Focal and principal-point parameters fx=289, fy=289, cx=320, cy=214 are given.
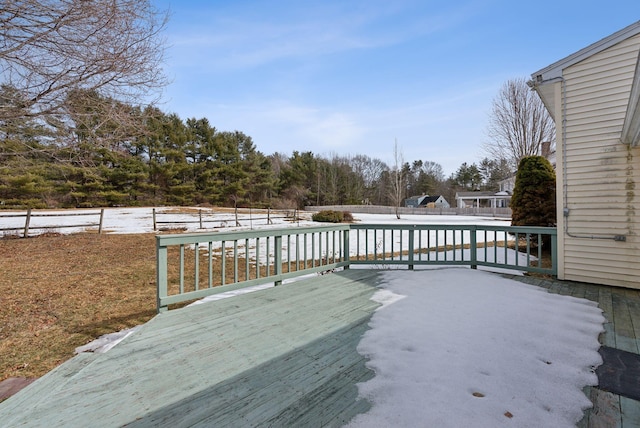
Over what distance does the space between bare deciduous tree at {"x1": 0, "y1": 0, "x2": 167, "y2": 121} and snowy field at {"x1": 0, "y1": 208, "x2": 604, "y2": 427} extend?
365cm

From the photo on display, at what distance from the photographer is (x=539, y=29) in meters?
6.55

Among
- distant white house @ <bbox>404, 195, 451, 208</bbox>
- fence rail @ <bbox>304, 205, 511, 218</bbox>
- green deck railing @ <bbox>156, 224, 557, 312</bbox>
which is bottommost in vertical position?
green deck railing @ <bbox>156, 224, 557, 312</bbox>

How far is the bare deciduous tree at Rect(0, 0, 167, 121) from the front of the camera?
370 centimetres

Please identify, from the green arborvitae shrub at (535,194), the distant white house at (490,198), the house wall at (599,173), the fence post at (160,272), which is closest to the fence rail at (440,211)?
the distant white house at (490,198)

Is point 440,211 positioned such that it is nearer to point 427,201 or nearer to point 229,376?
point 427,201

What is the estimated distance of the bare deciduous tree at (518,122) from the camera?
550 inches

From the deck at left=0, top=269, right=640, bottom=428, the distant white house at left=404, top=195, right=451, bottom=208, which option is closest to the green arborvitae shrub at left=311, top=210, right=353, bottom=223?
the deck at left=0, top=269, right=640, bottom=428

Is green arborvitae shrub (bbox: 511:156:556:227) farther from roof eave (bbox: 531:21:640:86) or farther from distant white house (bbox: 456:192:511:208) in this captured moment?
distant white house (bbox: 456:192:511:208)

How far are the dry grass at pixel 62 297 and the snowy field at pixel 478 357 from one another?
53cm

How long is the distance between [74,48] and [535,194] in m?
9.07

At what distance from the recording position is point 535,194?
678cm

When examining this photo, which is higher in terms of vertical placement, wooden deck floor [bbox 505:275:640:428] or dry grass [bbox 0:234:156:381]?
wooden deck floor [bbox 505:275:640:428]

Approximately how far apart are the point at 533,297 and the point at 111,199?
81.9 feet

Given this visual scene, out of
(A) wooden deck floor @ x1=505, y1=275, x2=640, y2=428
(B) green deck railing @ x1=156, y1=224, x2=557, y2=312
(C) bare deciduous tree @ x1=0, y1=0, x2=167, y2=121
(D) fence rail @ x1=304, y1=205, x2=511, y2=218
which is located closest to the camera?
(A) wooden deck floor @ x1=505, y1=275, x2=640, y2=428
